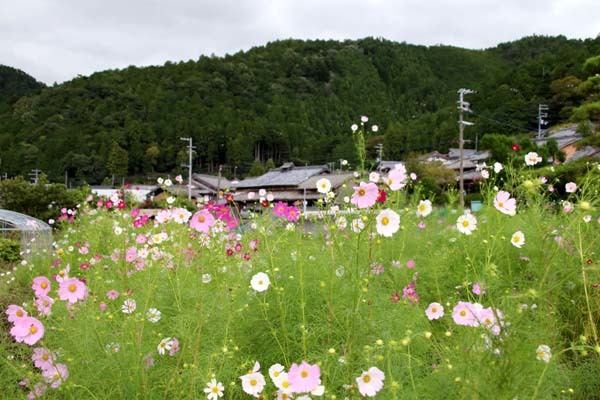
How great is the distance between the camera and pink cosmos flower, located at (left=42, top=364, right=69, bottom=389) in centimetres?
122

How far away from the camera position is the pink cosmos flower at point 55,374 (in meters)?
1.22

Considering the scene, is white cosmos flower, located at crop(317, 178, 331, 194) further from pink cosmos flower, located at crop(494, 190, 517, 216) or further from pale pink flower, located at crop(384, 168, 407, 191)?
pink cosmos flower, located at crop(494, 190, 517, 216)

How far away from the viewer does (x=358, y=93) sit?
2357 inches

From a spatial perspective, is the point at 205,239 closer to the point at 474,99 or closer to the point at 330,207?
the point at 330,207

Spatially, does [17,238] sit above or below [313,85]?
below

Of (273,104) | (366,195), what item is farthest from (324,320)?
(273,104)

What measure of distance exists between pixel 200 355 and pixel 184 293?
48cm

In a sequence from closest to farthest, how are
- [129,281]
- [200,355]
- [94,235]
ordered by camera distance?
[200,355]
[129,281]
[94,235]

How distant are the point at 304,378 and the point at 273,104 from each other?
5683 centimetres

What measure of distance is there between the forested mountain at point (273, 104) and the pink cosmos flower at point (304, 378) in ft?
102

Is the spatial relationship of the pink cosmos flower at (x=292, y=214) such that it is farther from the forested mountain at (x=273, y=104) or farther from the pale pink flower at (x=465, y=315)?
the forested mountain at (x=273, y=104)

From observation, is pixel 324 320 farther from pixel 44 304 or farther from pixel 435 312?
pixel 44 304

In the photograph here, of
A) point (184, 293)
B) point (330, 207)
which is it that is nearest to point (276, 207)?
point (330, 207)

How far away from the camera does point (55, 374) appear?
1.23 metres
